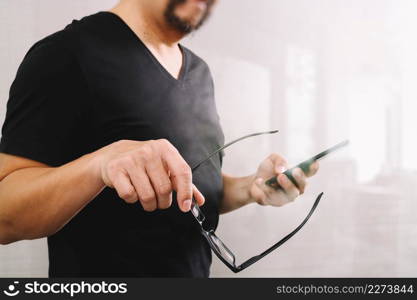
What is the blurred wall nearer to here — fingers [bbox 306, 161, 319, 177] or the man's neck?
the man's neck

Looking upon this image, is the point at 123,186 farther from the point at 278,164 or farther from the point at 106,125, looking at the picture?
the point at 278,164

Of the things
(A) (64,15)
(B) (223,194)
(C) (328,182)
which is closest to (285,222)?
(C) (328,182)

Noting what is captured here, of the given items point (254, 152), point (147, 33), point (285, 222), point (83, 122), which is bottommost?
point (285, 222)

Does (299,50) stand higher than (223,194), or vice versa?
(299,50)

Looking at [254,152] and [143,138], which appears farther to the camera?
[254,152]

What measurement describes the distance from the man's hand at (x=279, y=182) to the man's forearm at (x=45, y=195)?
1.24 feet

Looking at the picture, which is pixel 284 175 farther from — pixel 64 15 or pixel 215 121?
pixel 64 15

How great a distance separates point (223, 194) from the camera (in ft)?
2.49

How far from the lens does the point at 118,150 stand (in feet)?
1.27

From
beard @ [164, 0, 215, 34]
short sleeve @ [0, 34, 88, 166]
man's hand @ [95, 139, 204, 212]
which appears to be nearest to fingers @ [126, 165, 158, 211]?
man's hand @ [95, 139, 204, 212]

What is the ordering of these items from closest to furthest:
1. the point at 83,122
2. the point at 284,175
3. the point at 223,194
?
the point at 83,122 → the point at 284,175 → the point at 223,194

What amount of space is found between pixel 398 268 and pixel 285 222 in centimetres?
53

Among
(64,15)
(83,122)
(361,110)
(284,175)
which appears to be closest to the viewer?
(83,122)

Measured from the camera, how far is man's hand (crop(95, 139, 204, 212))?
36 cm
